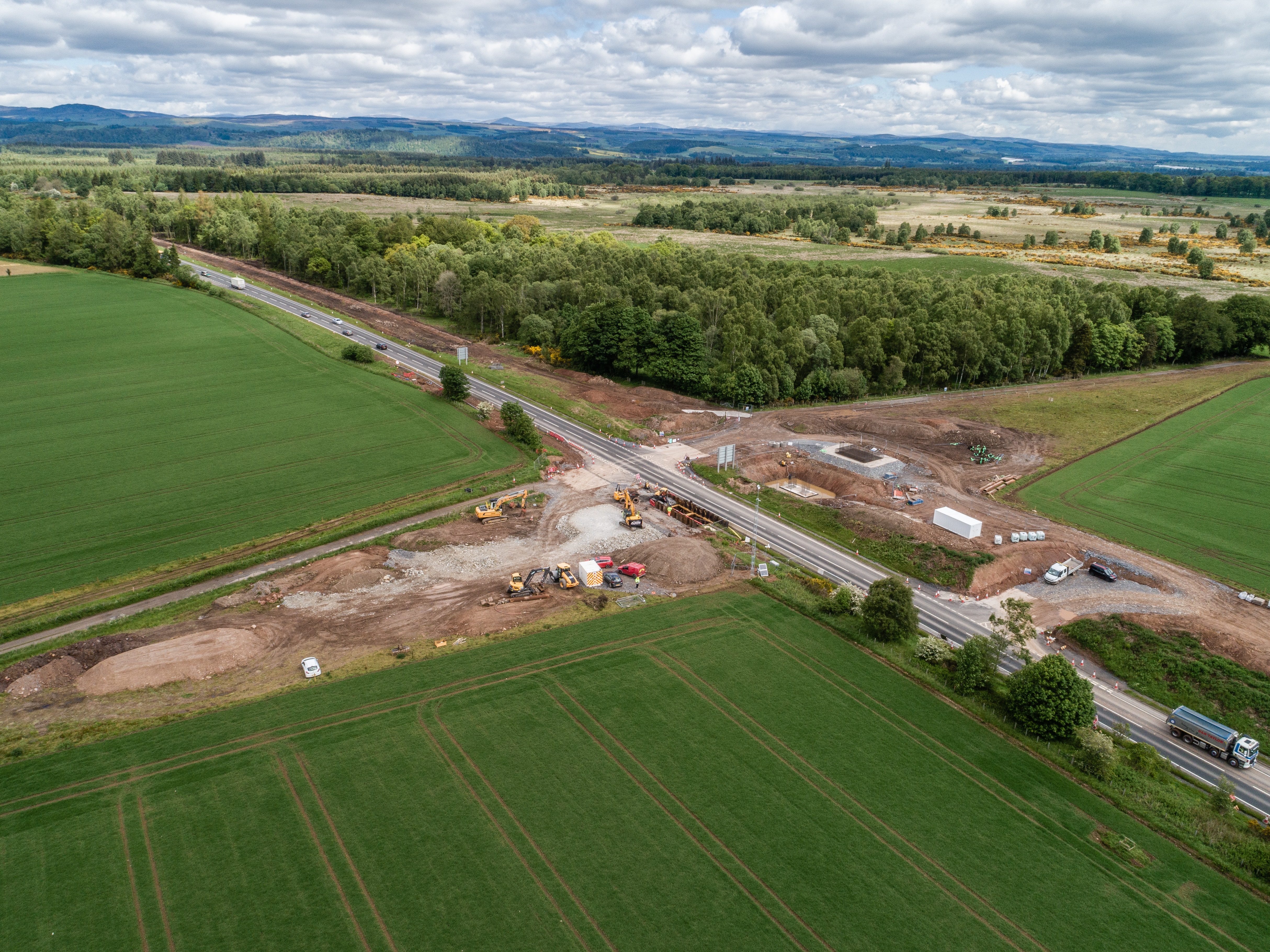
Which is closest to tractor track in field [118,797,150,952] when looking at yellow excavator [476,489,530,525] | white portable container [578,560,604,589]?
white portable container [578,560,604,589]

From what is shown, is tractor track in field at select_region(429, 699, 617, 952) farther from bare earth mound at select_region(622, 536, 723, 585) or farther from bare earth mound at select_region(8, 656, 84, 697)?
bare earth mound at select_region(8, 656, 84, 697)

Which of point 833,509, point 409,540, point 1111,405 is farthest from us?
point 1111,405

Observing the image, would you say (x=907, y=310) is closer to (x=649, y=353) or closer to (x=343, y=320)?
(x=649, y=353)

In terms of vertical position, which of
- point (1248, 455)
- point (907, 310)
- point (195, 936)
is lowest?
point (195, 936)

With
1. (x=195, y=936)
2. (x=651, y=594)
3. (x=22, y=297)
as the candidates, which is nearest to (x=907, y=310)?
(x=651, y=594)

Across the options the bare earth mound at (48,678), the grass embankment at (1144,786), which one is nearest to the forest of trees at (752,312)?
the grass embankment at (1144,786)

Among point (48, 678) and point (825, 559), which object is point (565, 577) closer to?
point (825, 559)

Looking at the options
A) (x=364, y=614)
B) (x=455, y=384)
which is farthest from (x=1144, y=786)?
(x=455, y=384)
